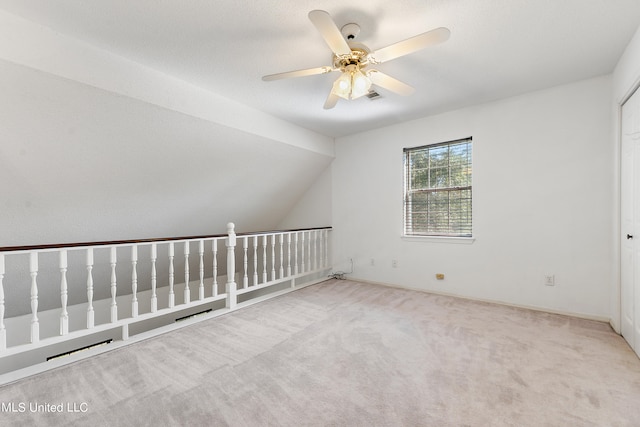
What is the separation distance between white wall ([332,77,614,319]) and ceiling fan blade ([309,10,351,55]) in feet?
8.24

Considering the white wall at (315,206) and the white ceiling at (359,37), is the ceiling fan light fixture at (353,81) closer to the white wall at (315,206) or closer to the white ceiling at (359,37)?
the white ceiling at (359,37)

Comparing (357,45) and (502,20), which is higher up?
(502,20)

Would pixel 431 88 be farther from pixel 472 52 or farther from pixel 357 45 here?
pixel 357 45

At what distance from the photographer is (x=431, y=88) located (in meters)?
3.07

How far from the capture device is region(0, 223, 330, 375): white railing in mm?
2373

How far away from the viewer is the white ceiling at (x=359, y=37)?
6.08 ft

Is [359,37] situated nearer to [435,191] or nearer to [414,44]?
[414,44]

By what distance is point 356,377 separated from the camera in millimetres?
1915

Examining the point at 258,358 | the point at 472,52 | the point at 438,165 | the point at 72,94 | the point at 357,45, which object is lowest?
the point at 258,358

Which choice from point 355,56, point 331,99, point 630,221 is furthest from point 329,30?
point 630,221

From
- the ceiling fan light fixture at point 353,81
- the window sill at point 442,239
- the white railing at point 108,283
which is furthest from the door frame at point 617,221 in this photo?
the white railing at point 108,283

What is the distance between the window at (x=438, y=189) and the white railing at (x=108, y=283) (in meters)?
1.57

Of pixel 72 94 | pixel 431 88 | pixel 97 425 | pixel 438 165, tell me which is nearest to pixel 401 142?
pixel 438 165

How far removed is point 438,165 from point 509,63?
61.8 inches
